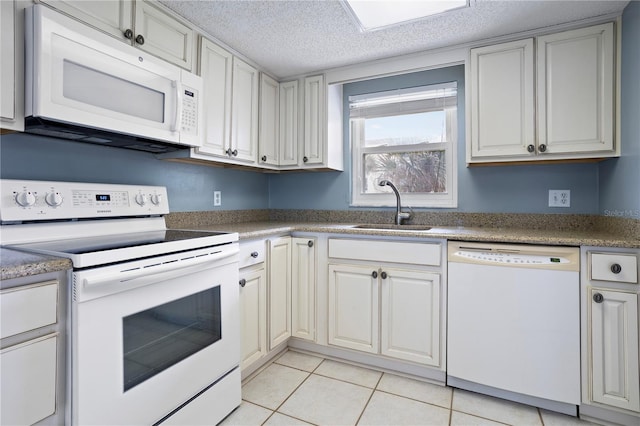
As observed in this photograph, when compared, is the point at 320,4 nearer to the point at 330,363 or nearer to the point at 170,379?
the point at 170,379

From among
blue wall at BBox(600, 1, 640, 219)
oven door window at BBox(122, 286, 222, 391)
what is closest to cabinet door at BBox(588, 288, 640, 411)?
blue wall at BBox(600, 1, 640, 219)

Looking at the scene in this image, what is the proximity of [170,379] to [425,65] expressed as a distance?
2.34m

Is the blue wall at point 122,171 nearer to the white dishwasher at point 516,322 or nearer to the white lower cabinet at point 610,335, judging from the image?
the white dishwasher at point 516,322

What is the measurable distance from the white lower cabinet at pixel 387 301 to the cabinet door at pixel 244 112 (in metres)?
0.88

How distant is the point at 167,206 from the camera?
1.89 meters

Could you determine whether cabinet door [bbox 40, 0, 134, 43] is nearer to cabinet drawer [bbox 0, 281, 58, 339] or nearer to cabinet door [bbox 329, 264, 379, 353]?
cabinet drawer [bbox 0, 281, 58, 339]

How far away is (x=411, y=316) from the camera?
6.29 ft

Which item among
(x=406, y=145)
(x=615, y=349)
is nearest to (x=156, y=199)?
(x=406, y=145)

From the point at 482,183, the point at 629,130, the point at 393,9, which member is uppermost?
the point at 393,9

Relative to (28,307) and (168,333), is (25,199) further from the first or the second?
(168,333)

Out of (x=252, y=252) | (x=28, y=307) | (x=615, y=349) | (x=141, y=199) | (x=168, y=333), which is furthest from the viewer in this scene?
(x=252, y=252)

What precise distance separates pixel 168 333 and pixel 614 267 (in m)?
1.98

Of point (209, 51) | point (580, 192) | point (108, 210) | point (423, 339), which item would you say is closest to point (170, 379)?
point (108, 210)

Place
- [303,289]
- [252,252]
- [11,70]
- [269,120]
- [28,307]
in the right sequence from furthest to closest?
[269,120] < [303,289] < [252,252] < [11,70] < [28,307]
